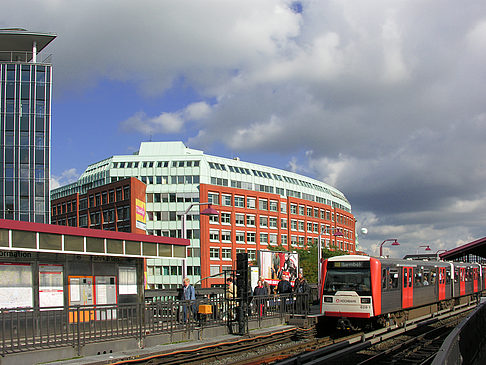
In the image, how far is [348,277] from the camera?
832 inches

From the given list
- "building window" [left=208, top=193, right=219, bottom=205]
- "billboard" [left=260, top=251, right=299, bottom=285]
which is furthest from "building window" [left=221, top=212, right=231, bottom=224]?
"billboard" [left=260, top=251, right=299, bottom=285]

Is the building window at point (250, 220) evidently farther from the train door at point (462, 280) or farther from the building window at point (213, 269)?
the train door at point (462, 280)

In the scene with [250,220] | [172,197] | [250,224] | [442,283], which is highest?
[172,197]

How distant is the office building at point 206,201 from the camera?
85.1m

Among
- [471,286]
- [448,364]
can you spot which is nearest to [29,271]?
[448,364]

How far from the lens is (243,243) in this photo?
92.1 metres

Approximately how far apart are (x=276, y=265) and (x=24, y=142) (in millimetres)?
49171

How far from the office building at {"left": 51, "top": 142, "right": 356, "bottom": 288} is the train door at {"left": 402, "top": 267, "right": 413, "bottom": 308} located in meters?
56.2

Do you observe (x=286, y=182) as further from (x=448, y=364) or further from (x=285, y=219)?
(x=448, y=364)

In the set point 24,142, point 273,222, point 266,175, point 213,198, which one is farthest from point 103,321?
point 266,175

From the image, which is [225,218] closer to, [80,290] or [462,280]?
[462,280]

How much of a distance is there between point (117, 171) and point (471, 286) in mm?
64082

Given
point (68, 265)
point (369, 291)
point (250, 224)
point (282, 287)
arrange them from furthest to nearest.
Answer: point (250, 224), point (282, 287), point (369, 291), point (68, 265)

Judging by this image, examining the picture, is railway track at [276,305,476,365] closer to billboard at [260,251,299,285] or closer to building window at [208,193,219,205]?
billboard at [260,251,299,285]
